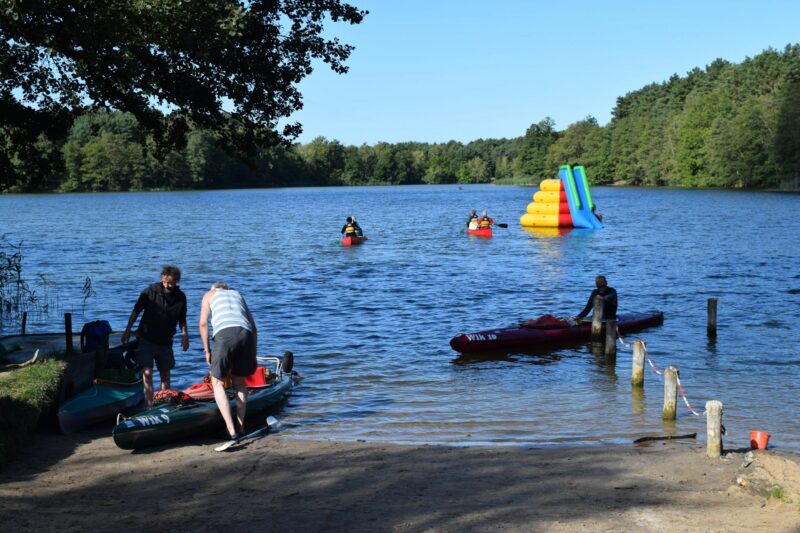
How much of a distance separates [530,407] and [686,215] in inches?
2220

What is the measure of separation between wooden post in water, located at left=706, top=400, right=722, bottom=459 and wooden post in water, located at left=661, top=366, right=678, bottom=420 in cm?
204

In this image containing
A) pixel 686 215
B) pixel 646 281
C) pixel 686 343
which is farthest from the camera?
pixel 686 215

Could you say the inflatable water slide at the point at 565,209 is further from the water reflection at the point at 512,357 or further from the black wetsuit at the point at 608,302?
the water reflection at the point at 512,357

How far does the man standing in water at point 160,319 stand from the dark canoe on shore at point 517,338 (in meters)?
7.34

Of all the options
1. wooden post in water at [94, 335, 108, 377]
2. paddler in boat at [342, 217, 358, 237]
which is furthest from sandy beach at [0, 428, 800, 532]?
paddler in boat at [342, 217, 358, 237]

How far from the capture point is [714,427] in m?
9.63

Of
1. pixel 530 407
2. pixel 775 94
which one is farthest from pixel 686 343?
pixel 775 94

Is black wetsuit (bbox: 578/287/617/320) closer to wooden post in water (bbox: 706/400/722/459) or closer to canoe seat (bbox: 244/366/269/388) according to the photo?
canoe seat (bbox: 244/366/269/388)

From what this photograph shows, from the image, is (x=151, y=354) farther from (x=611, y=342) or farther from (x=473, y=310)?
(x=473, y=310)

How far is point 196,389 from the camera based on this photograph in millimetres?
11797

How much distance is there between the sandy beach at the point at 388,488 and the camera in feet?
24.1

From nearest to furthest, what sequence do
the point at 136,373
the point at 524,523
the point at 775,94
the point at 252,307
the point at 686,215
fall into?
the point at 524,523 → the point at 136,373 → the point at 252,307 → the point at 686,215 → the point at 775,94

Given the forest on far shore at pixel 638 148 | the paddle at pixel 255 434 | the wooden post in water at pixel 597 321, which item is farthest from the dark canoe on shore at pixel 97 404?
the forest on far shore at pixel 638 148

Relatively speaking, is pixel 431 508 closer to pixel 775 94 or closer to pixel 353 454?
pixel 353 454
